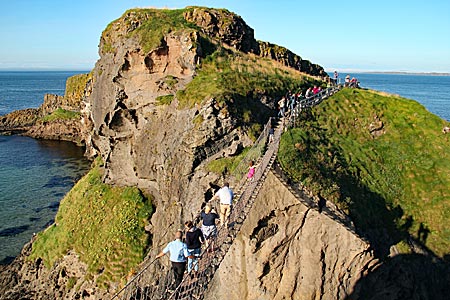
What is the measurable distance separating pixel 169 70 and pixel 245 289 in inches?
624

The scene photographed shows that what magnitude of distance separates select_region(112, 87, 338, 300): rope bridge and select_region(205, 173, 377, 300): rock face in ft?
5.61

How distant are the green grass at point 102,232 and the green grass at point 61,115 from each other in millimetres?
51045

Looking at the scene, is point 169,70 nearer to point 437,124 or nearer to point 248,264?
point 248,264

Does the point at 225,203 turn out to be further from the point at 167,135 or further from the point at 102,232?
the point at 102,232

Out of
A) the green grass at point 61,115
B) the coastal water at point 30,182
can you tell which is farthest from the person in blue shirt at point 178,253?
the green grass at point 61,115

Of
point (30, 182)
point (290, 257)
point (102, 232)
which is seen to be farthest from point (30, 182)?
point (290, 257)

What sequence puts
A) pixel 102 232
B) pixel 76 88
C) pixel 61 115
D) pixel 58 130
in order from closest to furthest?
pixel 102 232
pixel 58 130
pixel 61 115
pixel 76 88

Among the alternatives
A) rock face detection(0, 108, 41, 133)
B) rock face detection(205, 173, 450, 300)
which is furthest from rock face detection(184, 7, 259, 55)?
rock face detection(0, 108, 41, 133)

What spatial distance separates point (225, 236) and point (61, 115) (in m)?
77.2

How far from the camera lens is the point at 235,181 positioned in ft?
63.0

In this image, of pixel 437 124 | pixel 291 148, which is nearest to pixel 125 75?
pixel 291 148

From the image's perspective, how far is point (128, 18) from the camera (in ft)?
98.9

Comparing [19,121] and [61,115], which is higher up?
[61,115]

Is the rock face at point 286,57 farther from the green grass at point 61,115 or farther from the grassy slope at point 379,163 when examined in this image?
the green grass at point 61,115
